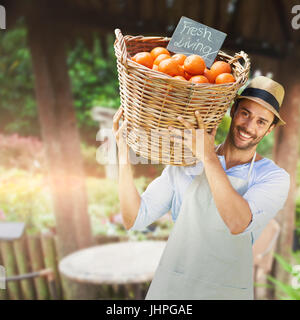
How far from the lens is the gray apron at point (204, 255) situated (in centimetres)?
125

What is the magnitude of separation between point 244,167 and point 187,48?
467 millimetres

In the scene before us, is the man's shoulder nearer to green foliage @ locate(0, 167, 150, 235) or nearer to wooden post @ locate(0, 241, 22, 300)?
green foliage @ locate(0, 167, 150, 235)

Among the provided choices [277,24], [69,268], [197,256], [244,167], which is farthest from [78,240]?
[277,24]

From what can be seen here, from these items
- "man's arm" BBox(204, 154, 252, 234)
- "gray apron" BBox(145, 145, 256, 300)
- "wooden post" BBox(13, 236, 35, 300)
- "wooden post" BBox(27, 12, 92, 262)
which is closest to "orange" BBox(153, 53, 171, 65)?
"man's arm" BBox(204, 154, 252, 234)

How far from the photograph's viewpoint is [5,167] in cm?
270

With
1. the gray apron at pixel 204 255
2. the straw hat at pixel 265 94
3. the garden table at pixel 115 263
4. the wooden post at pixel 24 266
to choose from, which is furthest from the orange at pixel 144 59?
the wooden post at pixel 24 266

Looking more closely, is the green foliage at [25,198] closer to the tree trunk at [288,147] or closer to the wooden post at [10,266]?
the wooden post at [10,266]

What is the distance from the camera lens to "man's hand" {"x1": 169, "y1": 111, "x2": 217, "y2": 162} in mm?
1021

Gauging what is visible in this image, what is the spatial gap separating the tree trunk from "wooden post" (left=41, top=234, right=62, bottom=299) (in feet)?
5.69

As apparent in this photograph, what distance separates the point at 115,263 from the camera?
233 centimetres
